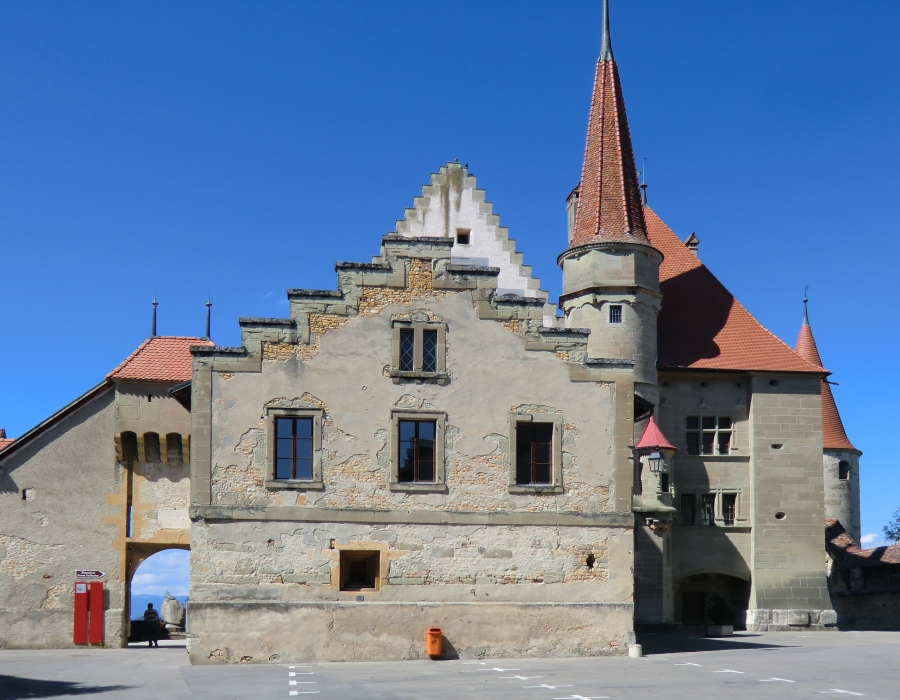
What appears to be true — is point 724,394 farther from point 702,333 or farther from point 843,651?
point 843,651

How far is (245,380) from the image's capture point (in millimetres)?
24531

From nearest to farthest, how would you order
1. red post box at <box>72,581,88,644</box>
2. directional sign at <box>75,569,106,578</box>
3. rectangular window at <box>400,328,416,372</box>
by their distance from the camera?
rectangular window at <box>400,328,416,372</box>
red post box at <box>72,581,88,644</box>
directional sign at <box>75,569,106,578</box>

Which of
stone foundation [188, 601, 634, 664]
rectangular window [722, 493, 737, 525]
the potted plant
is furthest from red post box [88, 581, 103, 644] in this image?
rectangular window [722, 493, 737, 525]

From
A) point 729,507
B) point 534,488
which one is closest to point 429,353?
Result: point 534,488

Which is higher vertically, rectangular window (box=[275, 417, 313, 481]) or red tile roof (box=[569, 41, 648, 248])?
red tile roof (box=[569, 41, 648, 248])

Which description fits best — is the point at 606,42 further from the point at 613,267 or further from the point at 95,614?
the point at 95,614

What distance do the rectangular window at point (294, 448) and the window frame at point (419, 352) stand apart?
2260mm

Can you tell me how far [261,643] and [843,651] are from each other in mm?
13683

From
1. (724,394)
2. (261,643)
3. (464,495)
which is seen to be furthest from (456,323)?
(724,394)

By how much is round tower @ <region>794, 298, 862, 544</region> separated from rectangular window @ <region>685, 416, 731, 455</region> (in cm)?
1408

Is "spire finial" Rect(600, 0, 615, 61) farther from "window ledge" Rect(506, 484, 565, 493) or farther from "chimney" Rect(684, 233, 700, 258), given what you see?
"window ledge" Rect(506, 484, 565, 493)

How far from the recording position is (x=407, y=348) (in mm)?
25234

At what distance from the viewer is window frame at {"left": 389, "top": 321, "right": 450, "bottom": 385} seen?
2500cm

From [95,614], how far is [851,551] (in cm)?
3143
